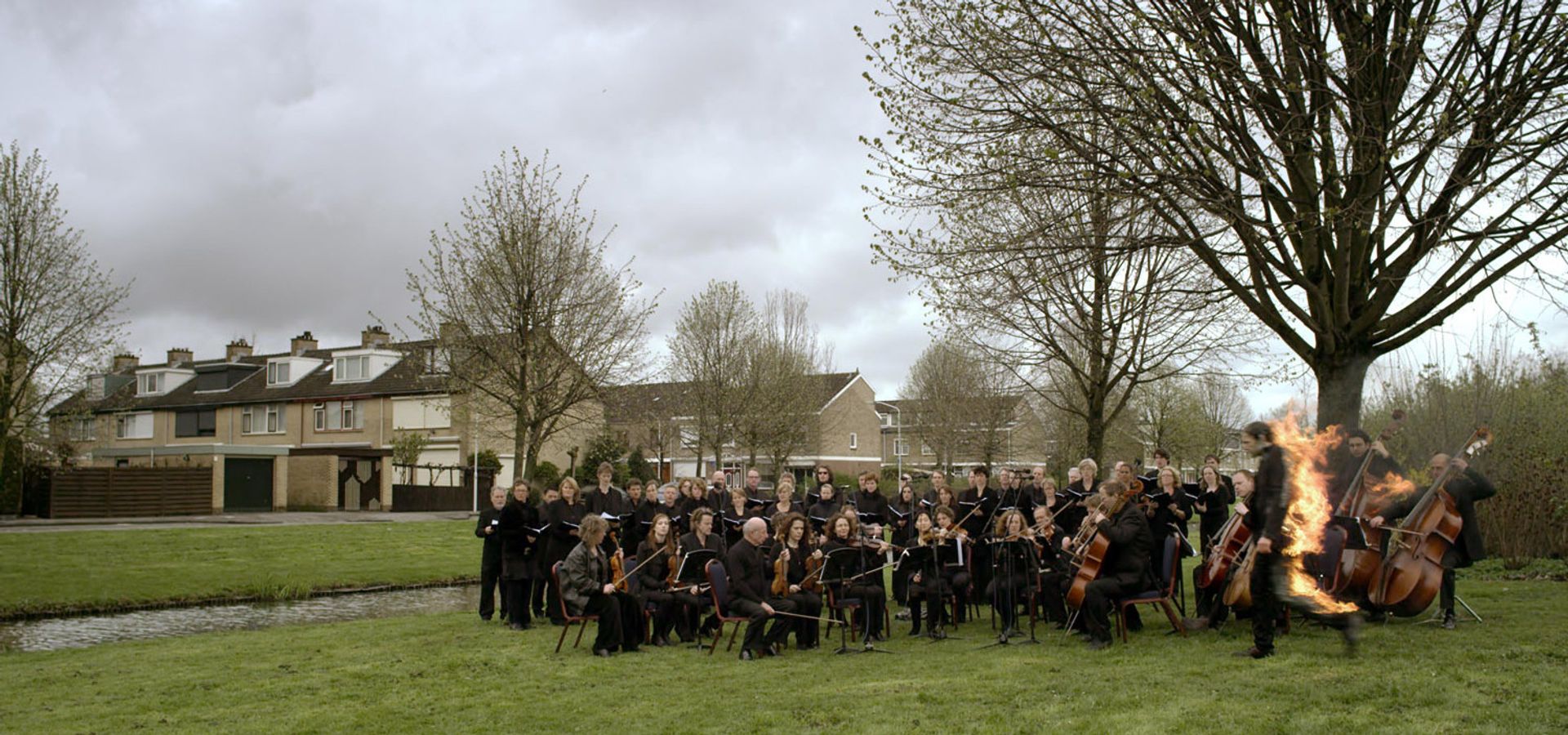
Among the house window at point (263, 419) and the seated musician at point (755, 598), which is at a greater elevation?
the house window at point (263, 419)

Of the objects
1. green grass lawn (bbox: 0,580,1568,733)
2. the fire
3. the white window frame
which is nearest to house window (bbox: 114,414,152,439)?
the white window frame

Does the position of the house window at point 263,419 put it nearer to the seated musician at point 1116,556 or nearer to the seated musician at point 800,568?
the seated musician at point 800,568

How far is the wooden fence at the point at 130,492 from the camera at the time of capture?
35.2 metres

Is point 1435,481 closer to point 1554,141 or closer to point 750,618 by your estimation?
point 1554,141

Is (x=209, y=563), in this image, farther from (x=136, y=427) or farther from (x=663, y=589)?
(x=136, y=427)

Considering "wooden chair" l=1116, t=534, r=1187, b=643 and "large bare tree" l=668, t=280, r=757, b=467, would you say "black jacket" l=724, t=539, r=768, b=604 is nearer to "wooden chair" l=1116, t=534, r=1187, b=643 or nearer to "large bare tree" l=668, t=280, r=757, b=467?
"wooden chair" l=1116, t=534, r=1187, b=643

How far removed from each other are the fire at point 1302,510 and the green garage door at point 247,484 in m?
39.9

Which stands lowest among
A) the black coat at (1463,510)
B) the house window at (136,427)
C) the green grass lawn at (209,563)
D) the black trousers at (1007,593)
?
the green grass lawn at (209,563)

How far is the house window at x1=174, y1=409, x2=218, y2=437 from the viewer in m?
57.2

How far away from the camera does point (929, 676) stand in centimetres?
958

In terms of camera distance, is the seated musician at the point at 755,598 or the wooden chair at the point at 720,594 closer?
the seated musician at the point at 755,598

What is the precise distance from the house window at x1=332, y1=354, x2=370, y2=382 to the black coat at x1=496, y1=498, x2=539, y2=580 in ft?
139

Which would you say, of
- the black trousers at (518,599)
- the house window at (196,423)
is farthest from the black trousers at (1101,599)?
the house window at (196,423)

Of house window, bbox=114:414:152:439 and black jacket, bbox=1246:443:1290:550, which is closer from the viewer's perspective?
black jacket, bbox=1246:443:1290:550
